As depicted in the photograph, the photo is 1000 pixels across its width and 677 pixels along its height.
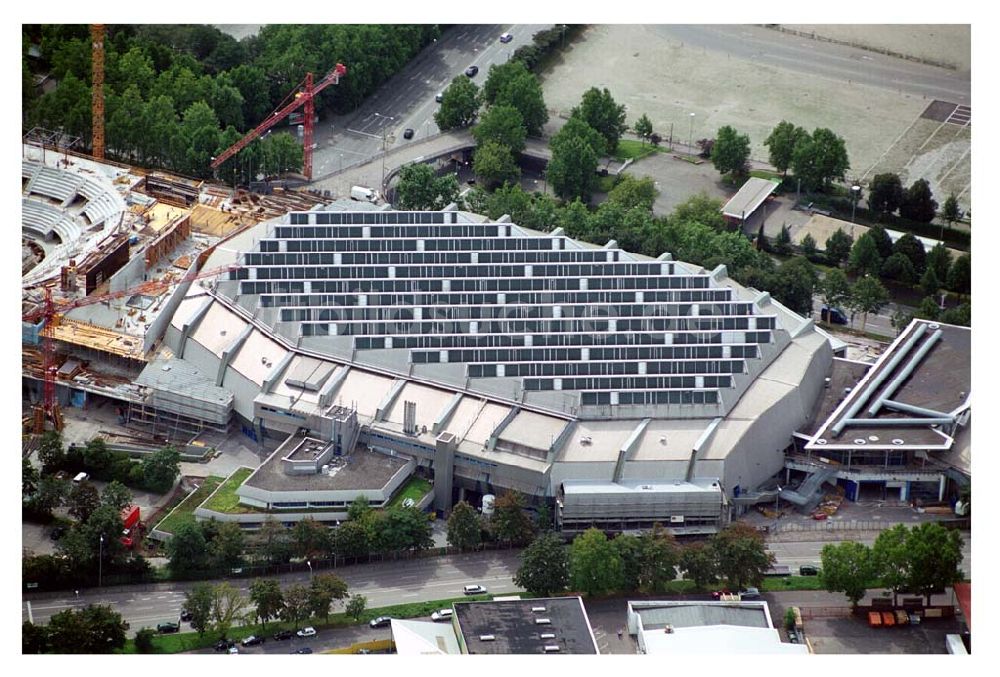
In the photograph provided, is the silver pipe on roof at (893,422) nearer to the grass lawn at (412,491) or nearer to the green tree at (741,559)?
the green tree at (741,559)

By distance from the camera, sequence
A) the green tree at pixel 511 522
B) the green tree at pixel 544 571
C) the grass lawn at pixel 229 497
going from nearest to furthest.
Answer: the green tree at pixel 544 571 → the green tree at pixel 511 522 → the grass lawn at pixel 229 497

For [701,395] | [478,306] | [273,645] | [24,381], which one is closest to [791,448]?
[701,395]

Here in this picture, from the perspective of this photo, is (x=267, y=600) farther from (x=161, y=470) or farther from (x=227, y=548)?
(x=161, y=470)

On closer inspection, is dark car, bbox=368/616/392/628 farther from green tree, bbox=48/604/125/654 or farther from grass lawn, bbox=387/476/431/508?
green tree, bbox=48/604/125/654

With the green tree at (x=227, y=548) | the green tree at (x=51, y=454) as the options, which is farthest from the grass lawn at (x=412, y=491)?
the green tree at (x=51, y=454)

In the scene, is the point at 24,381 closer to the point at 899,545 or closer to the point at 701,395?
the point at 701,395
